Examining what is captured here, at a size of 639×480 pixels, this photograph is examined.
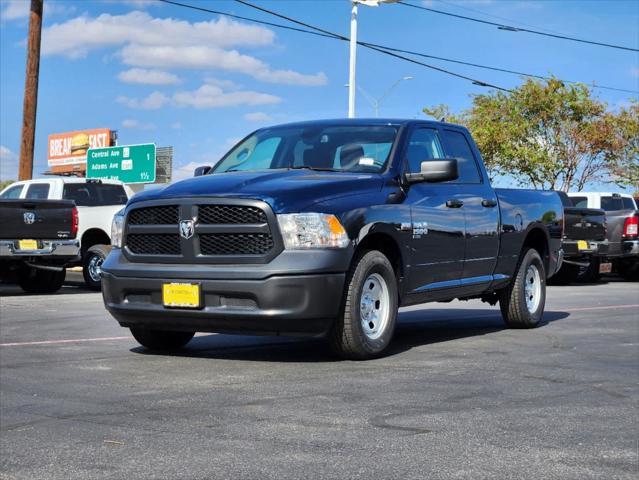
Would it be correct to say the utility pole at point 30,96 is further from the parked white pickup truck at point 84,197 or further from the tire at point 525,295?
the tire at point 525,295

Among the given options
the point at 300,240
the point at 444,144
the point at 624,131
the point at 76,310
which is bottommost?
the point at 76,310

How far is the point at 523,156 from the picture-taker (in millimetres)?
46531

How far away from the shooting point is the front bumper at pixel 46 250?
51.6 feet

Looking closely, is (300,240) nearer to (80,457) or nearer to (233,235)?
(233,235)

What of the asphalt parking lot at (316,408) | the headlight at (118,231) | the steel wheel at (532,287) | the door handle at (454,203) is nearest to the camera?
the asphalt parking lot at (316,408)

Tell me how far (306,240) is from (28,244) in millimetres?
9898

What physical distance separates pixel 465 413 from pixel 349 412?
63 cm

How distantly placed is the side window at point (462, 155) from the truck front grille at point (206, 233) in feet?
9.31

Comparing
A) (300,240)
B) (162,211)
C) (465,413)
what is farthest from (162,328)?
(465,413)

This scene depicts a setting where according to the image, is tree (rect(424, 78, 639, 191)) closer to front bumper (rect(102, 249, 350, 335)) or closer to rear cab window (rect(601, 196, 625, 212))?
rear cab window (rect(601, 196, 625, 212))

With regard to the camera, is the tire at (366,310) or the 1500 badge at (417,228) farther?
the 1500 badge at (417,228)

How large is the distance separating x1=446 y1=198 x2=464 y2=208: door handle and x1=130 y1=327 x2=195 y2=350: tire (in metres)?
2.54

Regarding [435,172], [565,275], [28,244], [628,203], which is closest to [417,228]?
[435,172]

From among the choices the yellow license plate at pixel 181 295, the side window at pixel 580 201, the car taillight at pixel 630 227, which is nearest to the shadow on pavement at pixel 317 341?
the yellow license plate at pixel 181 295
